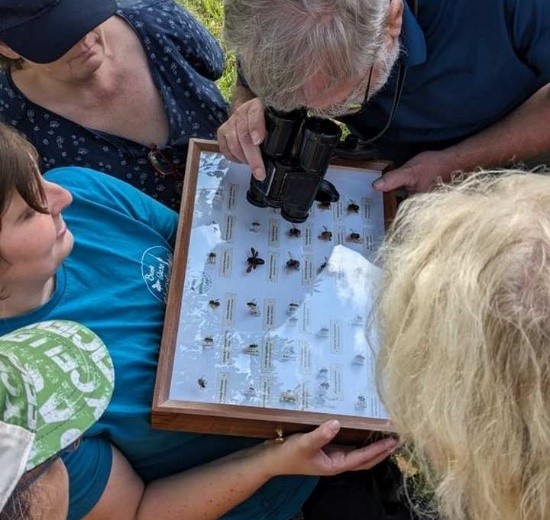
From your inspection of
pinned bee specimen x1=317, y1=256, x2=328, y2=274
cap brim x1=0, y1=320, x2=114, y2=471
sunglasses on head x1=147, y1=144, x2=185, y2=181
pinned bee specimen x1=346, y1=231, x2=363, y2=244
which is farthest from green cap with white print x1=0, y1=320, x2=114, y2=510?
sunglasses on head x1=147, y1=144, x2=185, y2=181

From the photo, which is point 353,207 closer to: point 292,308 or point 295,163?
point 295,163

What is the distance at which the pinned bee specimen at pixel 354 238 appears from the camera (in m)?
A: 1.53

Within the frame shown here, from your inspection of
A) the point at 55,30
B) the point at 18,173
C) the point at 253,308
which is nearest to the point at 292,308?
the point at 253,308

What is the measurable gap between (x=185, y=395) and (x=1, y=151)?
1.73 ft

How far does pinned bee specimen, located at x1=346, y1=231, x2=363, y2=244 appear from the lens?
1.53 m

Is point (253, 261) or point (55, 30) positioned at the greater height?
point (55, 30)

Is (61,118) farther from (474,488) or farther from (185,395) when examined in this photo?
(474,488)

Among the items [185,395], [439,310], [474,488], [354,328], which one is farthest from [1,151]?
[474,488]

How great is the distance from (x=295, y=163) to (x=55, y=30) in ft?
2.00

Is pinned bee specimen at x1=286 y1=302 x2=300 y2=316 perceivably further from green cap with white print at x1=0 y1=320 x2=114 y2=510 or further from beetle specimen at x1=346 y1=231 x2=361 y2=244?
green cap with white print at x1=0 y1=320 x2=114 y2=510

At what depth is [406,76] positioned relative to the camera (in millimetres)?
1553

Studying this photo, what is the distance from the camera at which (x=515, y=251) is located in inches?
29.9

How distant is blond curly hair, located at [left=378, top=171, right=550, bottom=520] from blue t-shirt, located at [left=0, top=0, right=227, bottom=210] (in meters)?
1.05

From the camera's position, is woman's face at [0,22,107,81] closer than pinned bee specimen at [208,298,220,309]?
No
